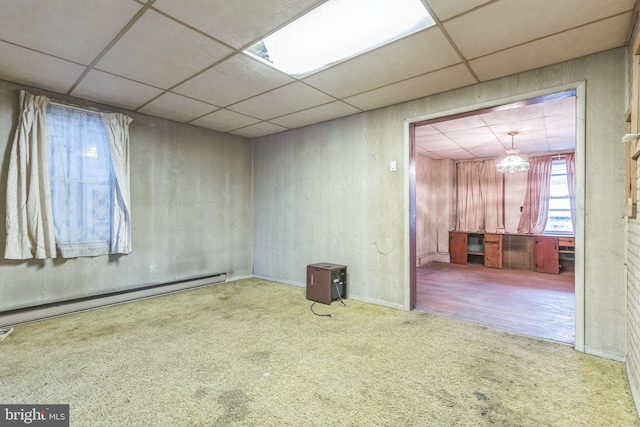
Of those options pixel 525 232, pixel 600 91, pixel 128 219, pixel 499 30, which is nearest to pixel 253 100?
pixel 128 219

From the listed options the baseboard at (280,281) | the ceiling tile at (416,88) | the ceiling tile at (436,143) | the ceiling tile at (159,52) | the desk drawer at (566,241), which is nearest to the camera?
the ceiling tile at (159,52)

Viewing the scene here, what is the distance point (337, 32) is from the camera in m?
2.19

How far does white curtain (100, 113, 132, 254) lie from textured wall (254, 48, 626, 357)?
194 cm

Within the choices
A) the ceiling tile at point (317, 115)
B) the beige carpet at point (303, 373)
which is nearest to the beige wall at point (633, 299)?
the beige carpet at point (303, 373)

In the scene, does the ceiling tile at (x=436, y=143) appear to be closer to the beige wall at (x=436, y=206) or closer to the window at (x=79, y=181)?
the beige wall at (x=436, y=206)

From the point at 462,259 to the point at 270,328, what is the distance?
16.9 feet

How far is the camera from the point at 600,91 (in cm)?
231

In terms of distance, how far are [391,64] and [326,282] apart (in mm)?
2424

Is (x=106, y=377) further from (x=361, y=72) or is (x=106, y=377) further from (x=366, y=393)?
(x=361, y=72)

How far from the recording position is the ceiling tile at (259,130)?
4387mm

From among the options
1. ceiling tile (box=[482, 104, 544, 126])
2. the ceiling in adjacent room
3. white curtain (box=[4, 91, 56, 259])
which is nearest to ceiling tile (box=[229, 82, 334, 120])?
the ceiling in adjacent room

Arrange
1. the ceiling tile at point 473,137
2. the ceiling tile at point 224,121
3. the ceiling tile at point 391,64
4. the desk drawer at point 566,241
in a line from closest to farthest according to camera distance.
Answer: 1. the ceiling tile at point 391,64
2. the ceiling tile at point 224,121
3. the ceiling tile at point 473,137
4. the desk drawer at point 566,241

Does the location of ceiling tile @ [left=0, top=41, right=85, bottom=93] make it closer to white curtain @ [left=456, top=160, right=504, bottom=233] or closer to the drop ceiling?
the drop ceiling

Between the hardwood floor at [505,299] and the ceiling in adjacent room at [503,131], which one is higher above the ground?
the ceiling in adjacent room at [503,131]
